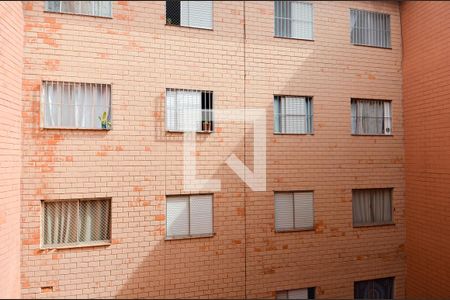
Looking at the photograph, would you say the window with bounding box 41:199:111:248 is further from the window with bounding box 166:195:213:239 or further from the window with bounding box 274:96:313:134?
the window with bounding box 274:96:313:134

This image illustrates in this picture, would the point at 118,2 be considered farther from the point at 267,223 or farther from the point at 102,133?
the point at 267,223

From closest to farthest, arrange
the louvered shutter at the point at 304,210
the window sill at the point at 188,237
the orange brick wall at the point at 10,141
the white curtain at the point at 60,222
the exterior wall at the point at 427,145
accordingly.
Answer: the orange brick wall at the point at 10,141
the white curtain at the point at 60,222
the window sill at the point at 188,237
the exterior wall at the point at 427,145
the louvered shutter at the point at 304,210

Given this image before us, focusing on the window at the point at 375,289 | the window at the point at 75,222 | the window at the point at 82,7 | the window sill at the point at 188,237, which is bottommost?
the window at the point at 375,289

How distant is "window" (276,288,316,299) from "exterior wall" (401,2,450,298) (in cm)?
282

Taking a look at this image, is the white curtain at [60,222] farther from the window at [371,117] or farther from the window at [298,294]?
the window at [371,117]

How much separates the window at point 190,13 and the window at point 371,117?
176 inches

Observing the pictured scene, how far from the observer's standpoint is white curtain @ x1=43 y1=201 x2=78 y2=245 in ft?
22.6

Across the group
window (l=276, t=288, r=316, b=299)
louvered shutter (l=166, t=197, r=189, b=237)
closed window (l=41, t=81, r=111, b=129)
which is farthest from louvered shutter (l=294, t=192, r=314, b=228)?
closed window (l=41, t=81, r=111, b=129)

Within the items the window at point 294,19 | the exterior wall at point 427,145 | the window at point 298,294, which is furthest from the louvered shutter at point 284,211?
the window at point 294,19

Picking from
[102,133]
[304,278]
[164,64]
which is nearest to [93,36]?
[164,64]

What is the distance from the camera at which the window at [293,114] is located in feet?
27.3

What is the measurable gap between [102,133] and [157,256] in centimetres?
300

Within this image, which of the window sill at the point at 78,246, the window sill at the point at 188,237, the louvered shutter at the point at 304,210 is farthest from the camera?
the louvered shutter at the point at 304,210
